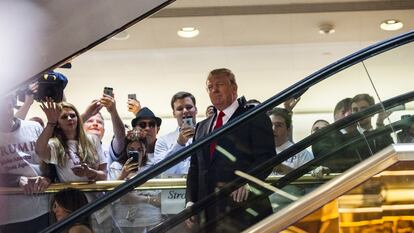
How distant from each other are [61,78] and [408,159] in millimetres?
2658

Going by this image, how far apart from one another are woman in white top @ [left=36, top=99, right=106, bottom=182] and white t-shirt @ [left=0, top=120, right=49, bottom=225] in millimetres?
71

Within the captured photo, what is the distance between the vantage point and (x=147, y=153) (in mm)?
4230

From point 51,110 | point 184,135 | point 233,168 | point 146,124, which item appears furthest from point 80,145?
point 233,168

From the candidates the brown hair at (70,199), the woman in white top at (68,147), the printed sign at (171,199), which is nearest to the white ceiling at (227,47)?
the woman in white top at (68,147)

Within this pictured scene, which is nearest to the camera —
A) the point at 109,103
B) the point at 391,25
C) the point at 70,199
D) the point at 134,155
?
the point at 70,199

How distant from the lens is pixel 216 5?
6.18 meters

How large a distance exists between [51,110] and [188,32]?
9.67ft

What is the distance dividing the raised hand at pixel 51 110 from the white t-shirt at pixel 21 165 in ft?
0.32

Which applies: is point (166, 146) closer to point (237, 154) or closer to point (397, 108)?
point (237, 154)

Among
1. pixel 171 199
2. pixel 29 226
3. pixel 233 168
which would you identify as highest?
pixel 233 168

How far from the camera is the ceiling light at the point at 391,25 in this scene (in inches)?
255

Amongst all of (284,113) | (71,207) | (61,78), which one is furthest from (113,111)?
(284,113)

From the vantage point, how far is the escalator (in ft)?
8.89

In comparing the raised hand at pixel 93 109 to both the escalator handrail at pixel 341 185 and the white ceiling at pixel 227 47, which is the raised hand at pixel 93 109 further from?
the escalator handrail at pixel 341 185
